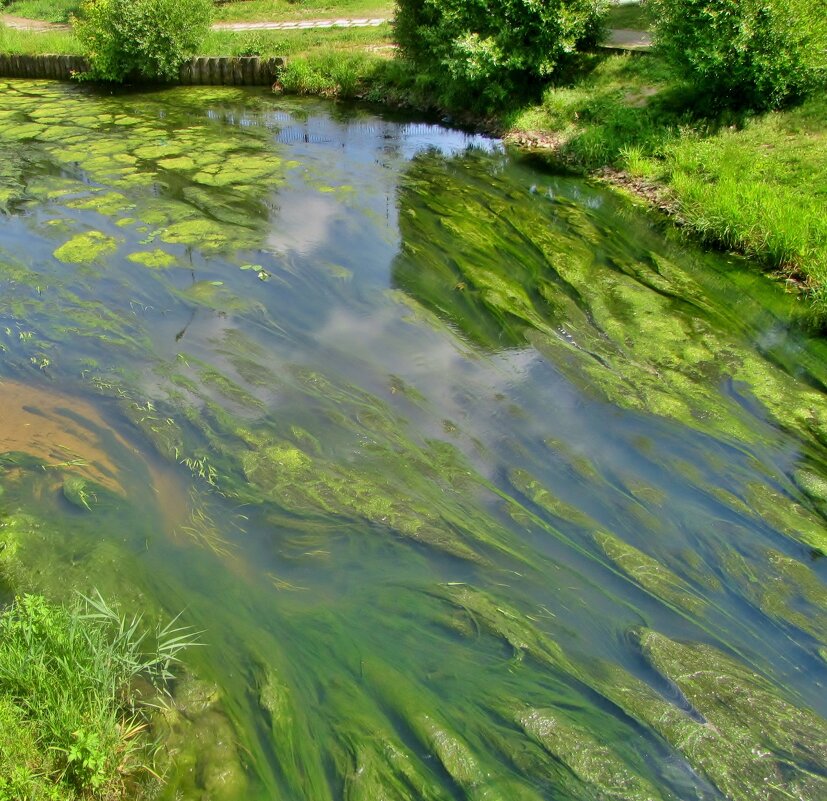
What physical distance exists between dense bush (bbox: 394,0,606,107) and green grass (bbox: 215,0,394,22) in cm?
750

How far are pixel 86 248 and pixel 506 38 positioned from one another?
24.1ft

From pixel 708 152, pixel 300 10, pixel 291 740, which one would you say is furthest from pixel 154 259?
pixel 300 10

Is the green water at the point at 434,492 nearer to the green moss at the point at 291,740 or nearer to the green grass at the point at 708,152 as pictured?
the green moss at the point at 291,740

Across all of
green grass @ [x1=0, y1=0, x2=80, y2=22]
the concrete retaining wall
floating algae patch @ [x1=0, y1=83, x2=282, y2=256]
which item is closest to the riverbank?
the concrete retaining wall

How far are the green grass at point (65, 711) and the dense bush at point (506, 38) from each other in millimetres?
10159

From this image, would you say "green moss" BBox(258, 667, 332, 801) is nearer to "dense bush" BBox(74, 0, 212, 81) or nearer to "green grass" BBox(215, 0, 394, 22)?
"dense bush" BBox(74, 0, 212, 81)

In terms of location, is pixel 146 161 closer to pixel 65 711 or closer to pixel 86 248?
pixel 86 248

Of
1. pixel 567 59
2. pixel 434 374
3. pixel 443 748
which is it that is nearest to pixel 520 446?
pixel 434 374

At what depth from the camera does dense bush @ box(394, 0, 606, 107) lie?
10.4 metres

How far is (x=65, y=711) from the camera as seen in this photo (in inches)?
99.0

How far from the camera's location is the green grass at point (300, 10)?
Answer: 17.9 metres

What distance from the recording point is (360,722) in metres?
2.88

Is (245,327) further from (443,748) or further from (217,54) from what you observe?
(217,54)

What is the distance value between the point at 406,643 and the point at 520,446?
5.48ft
